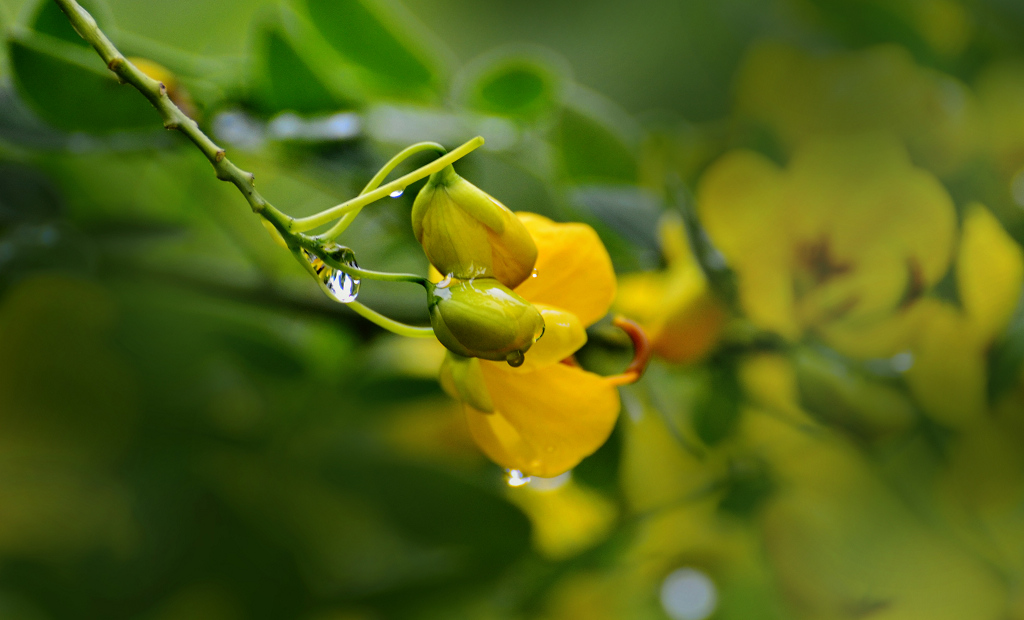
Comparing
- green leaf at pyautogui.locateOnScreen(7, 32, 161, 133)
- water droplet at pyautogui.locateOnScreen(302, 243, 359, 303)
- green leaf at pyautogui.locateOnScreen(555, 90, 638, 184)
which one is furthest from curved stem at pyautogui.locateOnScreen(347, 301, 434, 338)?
green leaf at pyautogui.locateOnScreen(555, 90, 638, 184)

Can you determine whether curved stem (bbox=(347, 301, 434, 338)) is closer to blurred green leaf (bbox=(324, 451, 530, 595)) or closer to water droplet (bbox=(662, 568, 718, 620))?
blurred green leaf (bbox=(324, 451, 530, 595))

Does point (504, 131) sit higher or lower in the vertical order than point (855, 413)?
higher

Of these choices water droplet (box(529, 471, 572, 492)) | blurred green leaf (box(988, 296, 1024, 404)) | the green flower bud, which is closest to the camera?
the green flower bud

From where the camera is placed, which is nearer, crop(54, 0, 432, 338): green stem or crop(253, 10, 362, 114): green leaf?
crop(54, 0, 432, 338): green stem

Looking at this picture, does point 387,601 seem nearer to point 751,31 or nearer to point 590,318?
point 590,318

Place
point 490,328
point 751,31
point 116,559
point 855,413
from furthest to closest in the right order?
point 751,31, point 116,559, point 855,413, point 490,328

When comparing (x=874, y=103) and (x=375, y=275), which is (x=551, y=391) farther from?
(x=874, y=103)

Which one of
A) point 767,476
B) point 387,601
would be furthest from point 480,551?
point 767,476
